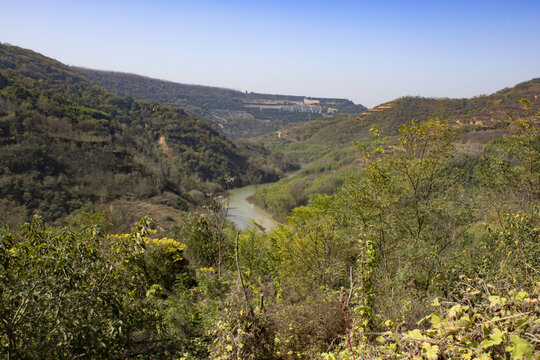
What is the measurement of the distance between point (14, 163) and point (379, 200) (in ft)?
113

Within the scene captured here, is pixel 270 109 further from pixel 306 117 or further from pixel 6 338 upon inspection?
pixel 6 338

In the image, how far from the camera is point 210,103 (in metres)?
168

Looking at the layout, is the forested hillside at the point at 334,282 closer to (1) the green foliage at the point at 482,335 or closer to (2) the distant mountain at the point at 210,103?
(1) the green foliage at the point at 482,335

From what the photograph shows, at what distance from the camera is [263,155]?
3558 inches

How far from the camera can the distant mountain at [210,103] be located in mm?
139500

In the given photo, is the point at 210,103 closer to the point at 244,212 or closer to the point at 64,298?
the point at 244,212

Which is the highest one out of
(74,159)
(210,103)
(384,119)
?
(210,103)

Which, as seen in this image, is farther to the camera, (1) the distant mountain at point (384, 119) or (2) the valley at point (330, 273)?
(1) the distant mountain at point (384, 119)

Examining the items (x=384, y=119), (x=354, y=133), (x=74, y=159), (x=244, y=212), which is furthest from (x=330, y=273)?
(x=354, y=133)

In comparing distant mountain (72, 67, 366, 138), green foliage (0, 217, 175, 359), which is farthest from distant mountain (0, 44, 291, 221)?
distant mountain (72, 67, 366, 138)

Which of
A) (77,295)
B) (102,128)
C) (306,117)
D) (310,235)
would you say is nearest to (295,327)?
(77,295)

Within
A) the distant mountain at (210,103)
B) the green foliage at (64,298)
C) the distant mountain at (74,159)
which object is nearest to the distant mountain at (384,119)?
the distant mountain at (210,103)

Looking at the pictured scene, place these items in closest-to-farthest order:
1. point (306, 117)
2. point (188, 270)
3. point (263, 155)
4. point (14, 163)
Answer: point (188, 270)
point (14, 163)
point (263, 155)
point (306, 117)

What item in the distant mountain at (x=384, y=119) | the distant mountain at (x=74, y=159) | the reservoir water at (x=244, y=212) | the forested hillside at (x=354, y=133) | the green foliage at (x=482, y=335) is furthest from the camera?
the distant mountain at (x=384, y=119)
